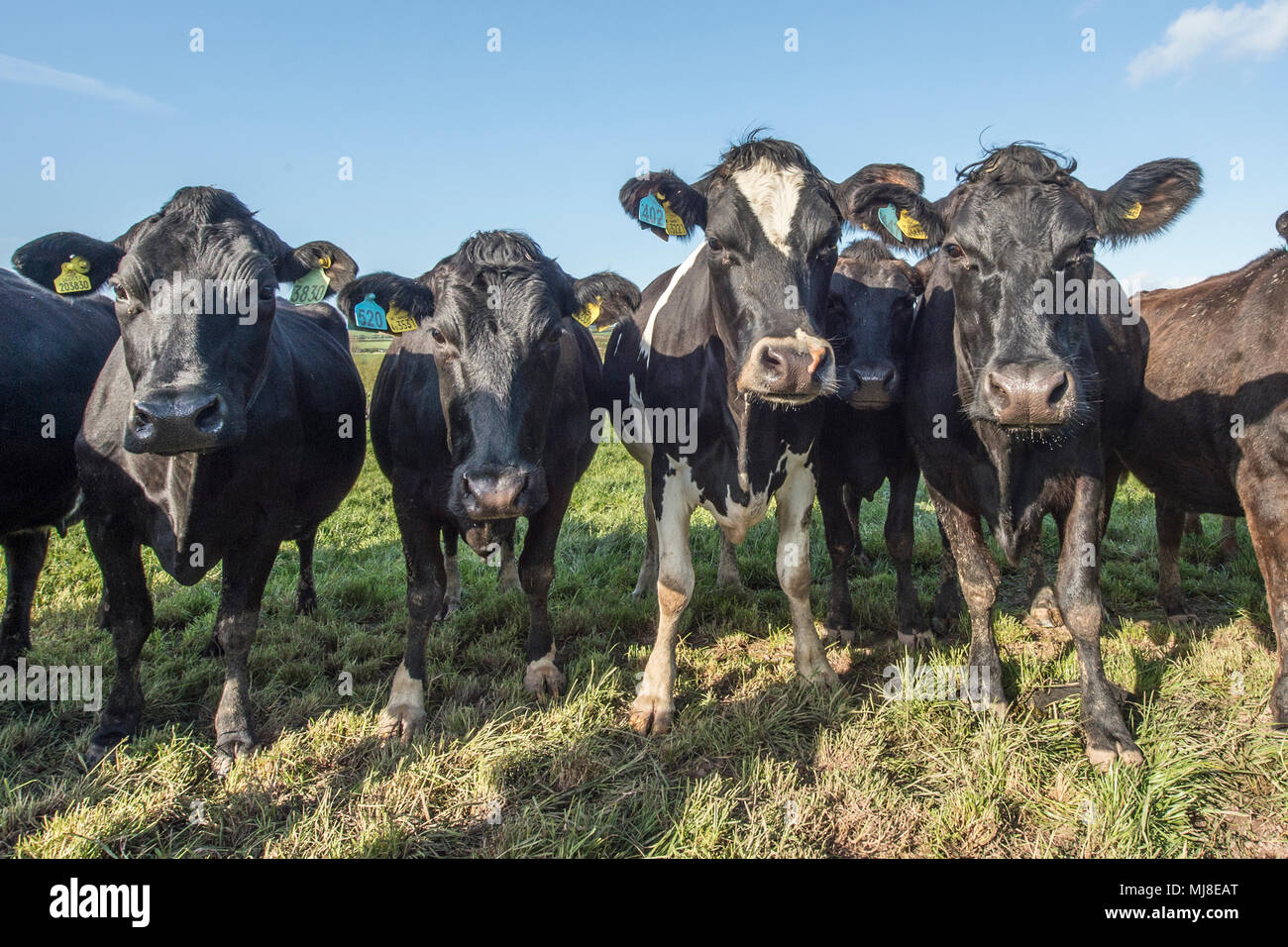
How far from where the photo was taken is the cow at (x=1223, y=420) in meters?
4.05

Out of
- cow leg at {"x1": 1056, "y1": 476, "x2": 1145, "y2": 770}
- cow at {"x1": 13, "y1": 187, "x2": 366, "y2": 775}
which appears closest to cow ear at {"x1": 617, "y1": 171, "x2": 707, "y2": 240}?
cow at {"x1": 13, "y1": 187, "x2": 366, "y2": 775}

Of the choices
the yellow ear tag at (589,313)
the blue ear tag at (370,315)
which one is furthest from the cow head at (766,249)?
the blue ear tag at (370,315)

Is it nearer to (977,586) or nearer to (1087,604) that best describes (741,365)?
(977,586)

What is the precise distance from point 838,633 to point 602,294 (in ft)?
9.23

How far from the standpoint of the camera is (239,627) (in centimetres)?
406

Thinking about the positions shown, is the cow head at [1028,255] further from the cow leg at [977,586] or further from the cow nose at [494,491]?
the cow nose at [494,491]

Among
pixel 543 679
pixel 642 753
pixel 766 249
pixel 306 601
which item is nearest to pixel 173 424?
pixel 543 679

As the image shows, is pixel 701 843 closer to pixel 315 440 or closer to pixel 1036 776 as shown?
pixel 1036 776

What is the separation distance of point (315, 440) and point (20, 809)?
7.69ft

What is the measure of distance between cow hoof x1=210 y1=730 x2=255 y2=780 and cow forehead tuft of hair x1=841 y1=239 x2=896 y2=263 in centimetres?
470

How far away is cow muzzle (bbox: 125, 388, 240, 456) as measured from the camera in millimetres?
3176

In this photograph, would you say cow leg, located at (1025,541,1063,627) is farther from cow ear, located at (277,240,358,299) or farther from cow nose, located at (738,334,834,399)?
cow ear, located at (277,240,358,299)

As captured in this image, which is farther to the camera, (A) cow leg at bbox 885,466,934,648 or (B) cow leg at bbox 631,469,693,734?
(A) cow leg at bbox 885,466,934,648
